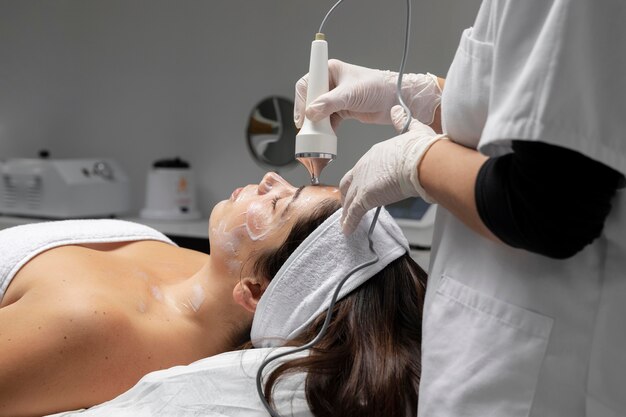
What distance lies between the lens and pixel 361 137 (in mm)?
2934

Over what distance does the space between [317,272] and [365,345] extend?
0.19m

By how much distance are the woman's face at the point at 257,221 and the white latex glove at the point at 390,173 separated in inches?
12.7

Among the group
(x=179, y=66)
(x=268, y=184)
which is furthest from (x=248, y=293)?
(x=179, y=66)

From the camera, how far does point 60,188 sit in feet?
10.2

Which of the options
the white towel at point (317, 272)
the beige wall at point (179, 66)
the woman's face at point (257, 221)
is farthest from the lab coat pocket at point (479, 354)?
the beige wall at point (179, 66)

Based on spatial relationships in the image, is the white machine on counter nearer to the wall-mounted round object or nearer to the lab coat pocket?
the wall-mounted round object

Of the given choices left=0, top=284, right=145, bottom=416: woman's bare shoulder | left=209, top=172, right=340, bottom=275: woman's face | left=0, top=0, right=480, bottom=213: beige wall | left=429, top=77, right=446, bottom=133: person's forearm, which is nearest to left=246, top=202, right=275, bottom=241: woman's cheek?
left=209, top=172, right=340, bottom=275: woman's face

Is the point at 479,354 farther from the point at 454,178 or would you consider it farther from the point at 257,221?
the point at 257,221

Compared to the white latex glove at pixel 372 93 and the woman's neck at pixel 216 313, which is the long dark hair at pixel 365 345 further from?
the white latex glove at pixel 372 93

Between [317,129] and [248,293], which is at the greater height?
[317,129]

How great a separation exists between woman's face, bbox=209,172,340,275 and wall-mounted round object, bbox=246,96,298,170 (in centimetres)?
150

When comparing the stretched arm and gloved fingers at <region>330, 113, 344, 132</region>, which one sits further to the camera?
gloved fingers at <region>330, 113, 344, 132</region>

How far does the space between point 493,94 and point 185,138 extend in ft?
9.00

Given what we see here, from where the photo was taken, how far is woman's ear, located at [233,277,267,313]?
59.3 inches
